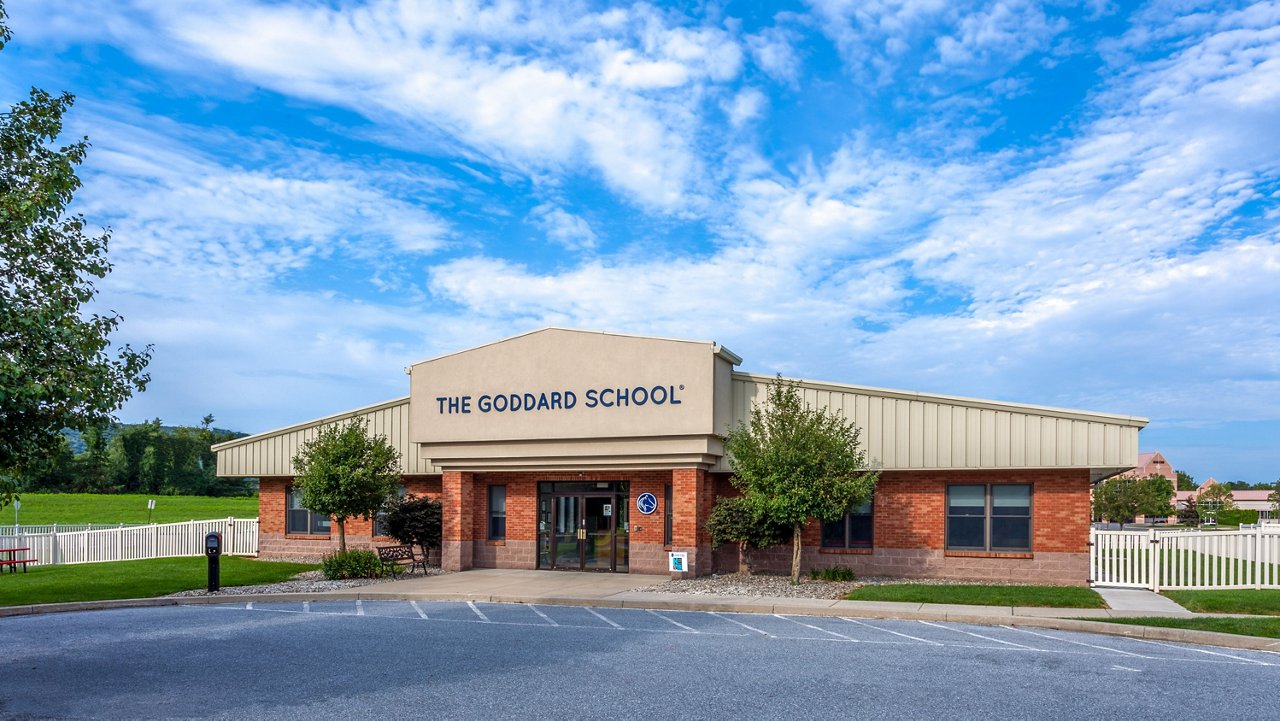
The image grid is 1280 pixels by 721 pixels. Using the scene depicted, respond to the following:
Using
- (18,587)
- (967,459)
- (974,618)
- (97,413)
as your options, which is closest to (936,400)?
(967,459)

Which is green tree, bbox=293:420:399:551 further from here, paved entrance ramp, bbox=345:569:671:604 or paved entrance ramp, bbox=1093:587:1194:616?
paved entrance ramp, bbox=1093:587:1194:616

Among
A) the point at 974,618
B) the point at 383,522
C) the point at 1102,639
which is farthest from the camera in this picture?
the point at 383,522

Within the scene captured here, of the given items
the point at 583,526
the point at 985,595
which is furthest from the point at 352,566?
the point at 985,595

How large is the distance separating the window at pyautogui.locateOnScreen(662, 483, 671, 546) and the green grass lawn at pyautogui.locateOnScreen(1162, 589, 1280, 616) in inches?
443

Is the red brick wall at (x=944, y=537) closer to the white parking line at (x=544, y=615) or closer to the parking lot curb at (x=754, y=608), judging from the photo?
the parking lot curb at (x=754, y=608)

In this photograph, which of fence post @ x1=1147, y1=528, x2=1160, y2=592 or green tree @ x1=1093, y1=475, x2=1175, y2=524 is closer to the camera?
fence post @ x1=1147, y1=528, x2=1160, y2=592

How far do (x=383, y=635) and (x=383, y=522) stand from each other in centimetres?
1308

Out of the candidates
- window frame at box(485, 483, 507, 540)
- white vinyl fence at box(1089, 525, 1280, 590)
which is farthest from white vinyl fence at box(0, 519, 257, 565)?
white vinyl fence at box(1089, 525, 1280, 590)

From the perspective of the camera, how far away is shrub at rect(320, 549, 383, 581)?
23547 mm

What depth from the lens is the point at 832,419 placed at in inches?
854

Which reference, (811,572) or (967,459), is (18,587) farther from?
(967,459)

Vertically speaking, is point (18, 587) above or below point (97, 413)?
below

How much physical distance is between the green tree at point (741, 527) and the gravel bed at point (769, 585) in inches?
33.5

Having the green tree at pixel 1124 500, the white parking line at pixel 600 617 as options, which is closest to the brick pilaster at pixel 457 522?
the white parking line at pixel 600 617
